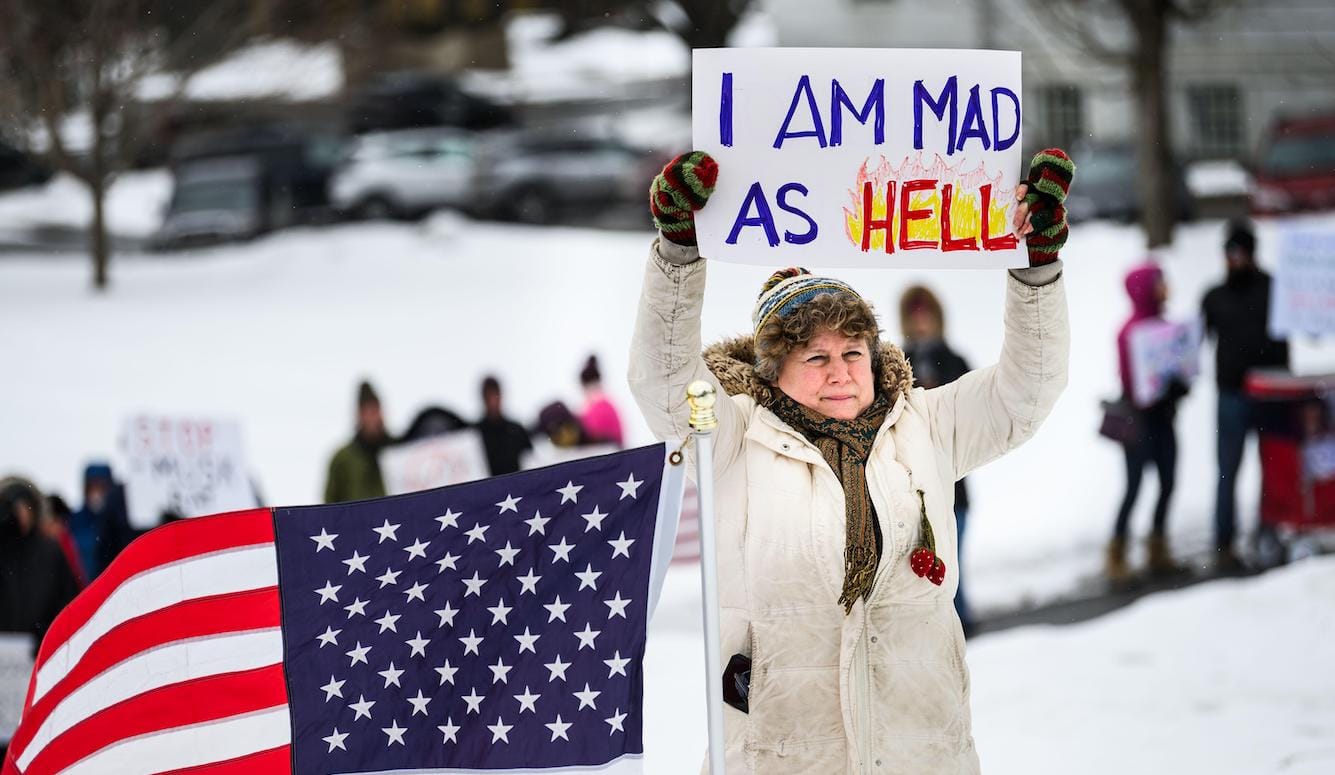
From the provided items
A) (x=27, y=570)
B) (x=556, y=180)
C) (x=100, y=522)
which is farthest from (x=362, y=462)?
(x=556, y=180)

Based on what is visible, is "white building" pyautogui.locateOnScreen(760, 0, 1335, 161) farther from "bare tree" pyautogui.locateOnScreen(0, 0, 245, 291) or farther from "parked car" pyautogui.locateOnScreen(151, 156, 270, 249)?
"bare tree" pyautogui.locateOnScreen(0, 0, 245, 291)

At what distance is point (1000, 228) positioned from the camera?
351 cm

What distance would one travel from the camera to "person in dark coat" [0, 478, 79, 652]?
6277mm

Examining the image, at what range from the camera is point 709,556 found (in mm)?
3219

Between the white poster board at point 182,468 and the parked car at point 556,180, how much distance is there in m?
18.2

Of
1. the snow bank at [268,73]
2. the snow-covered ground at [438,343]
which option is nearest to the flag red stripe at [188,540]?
the snow-covered ground at [438,343]

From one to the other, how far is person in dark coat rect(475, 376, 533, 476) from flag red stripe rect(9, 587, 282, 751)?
5.29 meters

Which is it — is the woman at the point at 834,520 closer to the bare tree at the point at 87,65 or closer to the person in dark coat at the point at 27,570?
the person in dark coat at the point at 27,570

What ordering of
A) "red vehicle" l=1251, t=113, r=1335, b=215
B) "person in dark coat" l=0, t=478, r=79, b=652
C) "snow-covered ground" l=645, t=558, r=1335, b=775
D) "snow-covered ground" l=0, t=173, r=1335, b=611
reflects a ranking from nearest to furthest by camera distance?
"snow-covered ground" l=645, t=558, r=1335, b=775
"person in dark coat" l=0, t=478, r=79, b=652
"snow-covered ground" l=0, t=173, r=1335, b=611
"red vehicle" l=1251, t=113, r=1335, b=215

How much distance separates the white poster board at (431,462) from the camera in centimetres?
849

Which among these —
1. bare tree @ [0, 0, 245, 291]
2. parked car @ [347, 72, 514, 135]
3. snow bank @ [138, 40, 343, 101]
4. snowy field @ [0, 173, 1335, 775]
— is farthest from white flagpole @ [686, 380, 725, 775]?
parked car @ [347, 72, 514, 135]

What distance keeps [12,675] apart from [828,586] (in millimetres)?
3987

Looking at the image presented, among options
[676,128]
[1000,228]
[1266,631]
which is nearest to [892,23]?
[676,128]

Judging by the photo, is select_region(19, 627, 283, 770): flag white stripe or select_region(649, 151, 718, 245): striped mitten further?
select_region(19, 627, 283, 770): flag white stripe
